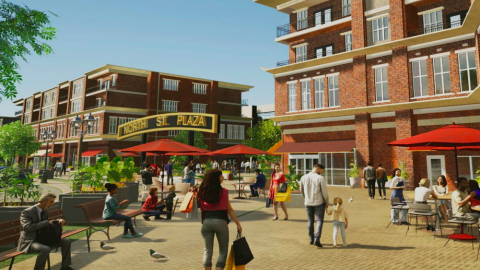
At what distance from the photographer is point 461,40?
19953mm

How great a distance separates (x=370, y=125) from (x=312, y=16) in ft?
37.9

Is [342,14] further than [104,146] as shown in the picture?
No

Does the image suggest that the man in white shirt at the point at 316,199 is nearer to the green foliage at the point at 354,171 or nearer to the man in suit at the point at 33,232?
the man in suit at the point at 33,232

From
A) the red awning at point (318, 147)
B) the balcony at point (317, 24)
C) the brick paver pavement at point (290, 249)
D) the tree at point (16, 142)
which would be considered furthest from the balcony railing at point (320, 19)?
the tree at point (16, 142)

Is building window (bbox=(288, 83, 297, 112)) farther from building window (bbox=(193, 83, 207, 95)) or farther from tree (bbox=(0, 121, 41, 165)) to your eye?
tree (bbox=(0, 121, 41, 165))

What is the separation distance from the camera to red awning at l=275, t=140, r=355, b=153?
2428 cm

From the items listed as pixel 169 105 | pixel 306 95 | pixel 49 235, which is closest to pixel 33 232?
pixel 49 235

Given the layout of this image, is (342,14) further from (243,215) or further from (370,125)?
(243,215)

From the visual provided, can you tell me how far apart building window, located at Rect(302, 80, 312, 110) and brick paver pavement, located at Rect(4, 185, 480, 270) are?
1818cm

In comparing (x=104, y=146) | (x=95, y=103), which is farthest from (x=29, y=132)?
(x=104, y=146)

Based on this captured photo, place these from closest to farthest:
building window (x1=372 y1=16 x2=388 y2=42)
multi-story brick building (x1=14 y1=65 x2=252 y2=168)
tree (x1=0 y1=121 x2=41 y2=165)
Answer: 1. building window (x1=372 y1=16 x2=388 y2=42)
2. multi-story brick building (x1=14 y1=65 x2=252 y2=168)
3. tree (x1=0 y1=121 x2=41 y2=165)

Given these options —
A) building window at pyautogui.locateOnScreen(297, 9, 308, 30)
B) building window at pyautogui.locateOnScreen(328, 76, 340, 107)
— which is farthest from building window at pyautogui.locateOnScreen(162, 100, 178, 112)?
building window at pyautogui.locateOnScreen(328, 76, 340, 107)

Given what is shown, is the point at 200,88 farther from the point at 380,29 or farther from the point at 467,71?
the point at 467,71

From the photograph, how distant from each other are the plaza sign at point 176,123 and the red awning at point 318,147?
26.5 ft
